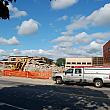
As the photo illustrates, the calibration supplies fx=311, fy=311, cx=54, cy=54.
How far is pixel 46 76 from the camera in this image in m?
42.7

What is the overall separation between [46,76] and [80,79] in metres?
12.3

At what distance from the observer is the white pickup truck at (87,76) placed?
96.5 ft

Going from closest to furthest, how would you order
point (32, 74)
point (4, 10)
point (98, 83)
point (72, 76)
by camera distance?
point (4, 10) → point (98, 83) → point (72, 76) → point (32, 74)

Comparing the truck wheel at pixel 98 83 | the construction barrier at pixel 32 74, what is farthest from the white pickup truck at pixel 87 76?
the construction barrier at pixel 32 74

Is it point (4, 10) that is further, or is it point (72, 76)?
point (72, 76)

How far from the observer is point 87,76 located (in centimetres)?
3064

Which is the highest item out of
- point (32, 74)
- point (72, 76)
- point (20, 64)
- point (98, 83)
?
point (20, 64)

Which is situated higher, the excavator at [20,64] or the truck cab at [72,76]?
the excavator at [20,64]

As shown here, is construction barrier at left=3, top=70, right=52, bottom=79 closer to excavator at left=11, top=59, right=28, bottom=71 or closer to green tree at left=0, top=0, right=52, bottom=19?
excavator at left=11, top=59, right=28, bottom=71

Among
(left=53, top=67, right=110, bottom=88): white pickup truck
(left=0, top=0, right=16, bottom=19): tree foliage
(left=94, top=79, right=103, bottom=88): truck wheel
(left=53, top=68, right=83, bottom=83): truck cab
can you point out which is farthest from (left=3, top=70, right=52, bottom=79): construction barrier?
(left=0, top=0, right=16, bottom=19): tree foliage

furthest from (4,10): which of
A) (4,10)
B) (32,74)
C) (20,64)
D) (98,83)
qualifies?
(20,64)

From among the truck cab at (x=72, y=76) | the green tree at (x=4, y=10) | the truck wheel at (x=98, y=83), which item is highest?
the green tree at (x=4, y=10)

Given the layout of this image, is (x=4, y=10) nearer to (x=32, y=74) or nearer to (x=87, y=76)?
(x=87, y=76)

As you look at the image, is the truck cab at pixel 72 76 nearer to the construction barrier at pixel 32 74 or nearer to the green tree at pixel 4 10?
the construction barrier at pixel 32 74
